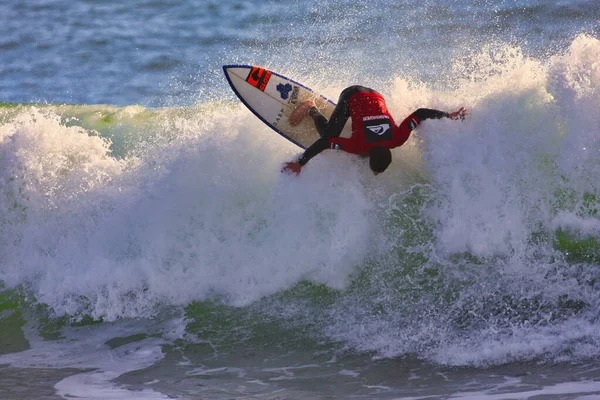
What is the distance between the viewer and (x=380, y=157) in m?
7.29

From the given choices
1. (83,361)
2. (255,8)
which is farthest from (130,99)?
(83,361)

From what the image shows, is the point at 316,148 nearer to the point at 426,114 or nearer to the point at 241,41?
the point at 426,114

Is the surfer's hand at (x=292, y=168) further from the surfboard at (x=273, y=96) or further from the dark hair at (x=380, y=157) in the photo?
the dark hair at (x=380, y=157)

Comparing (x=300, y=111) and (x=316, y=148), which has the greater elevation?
(x=300, y=111)

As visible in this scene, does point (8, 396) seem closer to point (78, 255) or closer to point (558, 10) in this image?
point (78, 255)

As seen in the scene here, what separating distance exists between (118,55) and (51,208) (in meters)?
6.38

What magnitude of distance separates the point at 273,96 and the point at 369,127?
1.50 m

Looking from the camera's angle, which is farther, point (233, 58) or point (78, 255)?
point (233, 58)

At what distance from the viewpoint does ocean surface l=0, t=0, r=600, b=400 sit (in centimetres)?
648

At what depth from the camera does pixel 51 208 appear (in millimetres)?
9117

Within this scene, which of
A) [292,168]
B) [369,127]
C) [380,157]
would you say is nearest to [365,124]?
[369,127]

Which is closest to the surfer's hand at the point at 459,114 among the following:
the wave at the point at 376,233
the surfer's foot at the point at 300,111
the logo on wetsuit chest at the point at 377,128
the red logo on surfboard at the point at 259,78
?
the wave at the point at 376,233

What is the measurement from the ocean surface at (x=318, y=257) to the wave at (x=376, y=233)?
0.9 inches

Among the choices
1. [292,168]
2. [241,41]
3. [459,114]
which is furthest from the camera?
[241,41]
